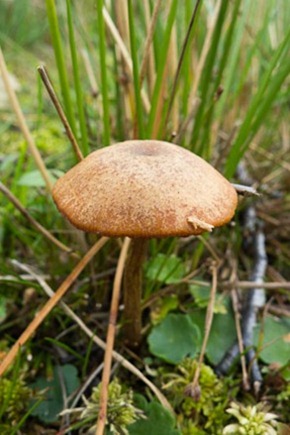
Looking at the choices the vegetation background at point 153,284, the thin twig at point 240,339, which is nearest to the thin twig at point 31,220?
the vegetation background at point 153,284

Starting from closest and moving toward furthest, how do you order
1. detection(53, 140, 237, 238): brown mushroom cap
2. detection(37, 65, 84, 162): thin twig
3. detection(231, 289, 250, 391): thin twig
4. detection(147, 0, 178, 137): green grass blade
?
detection(53, 140, 237, 238): brown mushroom cap → detection(37, 65, 84, 162): thin twig → detection(147, 0, 178, 137): green grass blade → detection(231, 289, 250, 391): thin twig

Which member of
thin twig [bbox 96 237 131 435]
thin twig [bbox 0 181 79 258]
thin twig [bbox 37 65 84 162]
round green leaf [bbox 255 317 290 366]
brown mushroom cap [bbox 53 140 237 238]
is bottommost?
round green leaf [bbox 255 317 290 366]

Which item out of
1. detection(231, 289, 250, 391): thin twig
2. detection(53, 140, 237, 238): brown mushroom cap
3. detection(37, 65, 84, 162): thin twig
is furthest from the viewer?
detection(231, 289, 250, 391): thin twig

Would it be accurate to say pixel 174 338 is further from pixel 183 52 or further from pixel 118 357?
pixel 183 52

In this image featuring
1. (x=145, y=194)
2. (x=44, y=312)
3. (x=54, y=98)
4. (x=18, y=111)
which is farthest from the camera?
(x=18, y=111)

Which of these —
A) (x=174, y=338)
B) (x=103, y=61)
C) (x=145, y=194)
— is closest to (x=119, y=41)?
(x=103, y=61)

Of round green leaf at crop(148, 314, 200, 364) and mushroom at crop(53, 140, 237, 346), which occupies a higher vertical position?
mushroom at crop(53, 140, 237, 346)

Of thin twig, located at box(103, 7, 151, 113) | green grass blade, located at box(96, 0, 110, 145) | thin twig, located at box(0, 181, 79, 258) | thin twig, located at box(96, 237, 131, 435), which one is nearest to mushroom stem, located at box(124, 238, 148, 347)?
thin twig, located at box(96, 237, 131, 435)

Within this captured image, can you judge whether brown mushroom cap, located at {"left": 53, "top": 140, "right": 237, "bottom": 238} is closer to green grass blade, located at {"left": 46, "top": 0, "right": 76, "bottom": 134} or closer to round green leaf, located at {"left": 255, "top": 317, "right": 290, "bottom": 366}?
green grass blade, located at {"left": 46, "top": 0, "right": 76, "bottom": 134}
